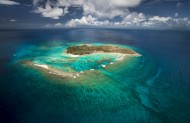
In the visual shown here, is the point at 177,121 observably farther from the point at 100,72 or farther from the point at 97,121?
the point at 100,72

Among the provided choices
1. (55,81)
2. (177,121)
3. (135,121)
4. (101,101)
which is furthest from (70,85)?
(177,121)

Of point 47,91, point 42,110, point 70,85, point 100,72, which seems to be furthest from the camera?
point 100,72

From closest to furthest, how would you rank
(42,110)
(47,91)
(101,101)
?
(42,110), (101,101), (47,91)

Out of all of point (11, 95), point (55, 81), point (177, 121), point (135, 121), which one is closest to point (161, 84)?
point (177, 121)

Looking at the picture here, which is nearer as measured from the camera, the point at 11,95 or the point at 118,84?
the point at 11,95

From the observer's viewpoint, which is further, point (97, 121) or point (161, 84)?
point (161, 84)

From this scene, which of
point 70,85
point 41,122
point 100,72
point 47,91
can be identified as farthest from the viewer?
point 100,72

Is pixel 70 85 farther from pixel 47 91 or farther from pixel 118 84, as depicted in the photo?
pixel 118 84

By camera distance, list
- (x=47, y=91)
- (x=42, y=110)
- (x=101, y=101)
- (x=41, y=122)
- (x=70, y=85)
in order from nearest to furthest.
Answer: (x=41, y=122), (x=42, y=110), (x=101, y=101), (x=47, y=91), (x=70, y=85)

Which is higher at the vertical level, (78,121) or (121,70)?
(121,70)
